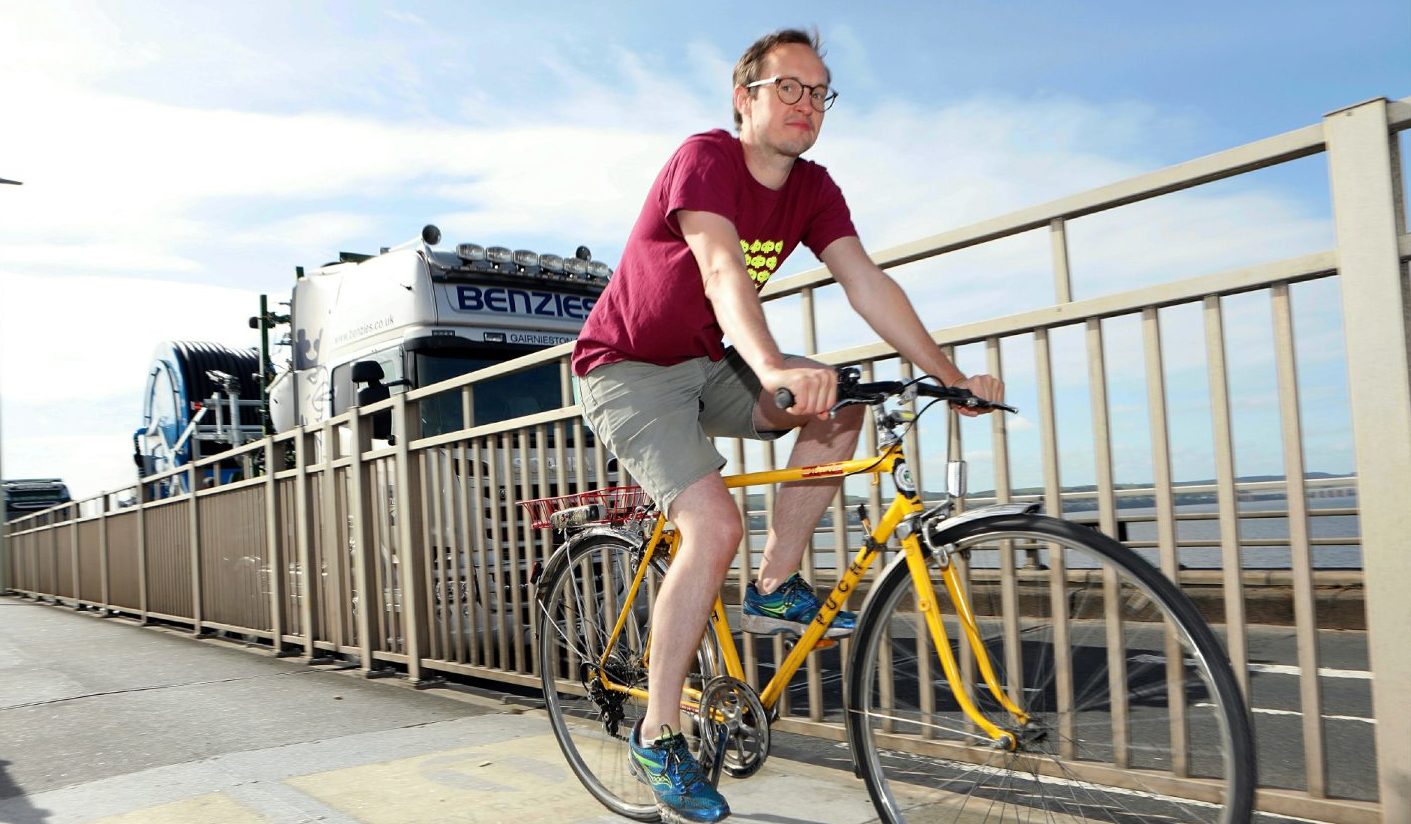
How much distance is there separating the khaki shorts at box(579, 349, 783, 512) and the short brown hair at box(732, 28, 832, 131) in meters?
0.73

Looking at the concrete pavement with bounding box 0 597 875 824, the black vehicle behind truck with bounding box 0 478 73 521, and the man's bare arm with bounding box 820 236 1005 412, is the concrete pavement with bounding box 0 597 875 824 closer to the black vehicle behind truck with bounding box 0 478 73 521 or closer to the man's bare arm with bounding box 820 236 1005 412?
the man's bare arm with bounding box 820 236 1005 412

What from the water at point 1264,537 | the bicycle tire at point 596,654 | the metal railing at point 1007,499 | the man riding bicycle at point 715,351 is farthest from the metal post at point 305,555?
the man riding bicycle at point 715,351

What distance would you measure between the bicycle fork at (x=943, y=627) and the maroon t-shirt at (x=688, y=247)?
0.80 meters

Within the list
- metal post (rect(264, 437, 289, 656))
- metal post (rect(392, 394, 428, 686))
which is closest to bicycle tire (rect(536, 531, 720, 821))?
metal post (rect(392, 394, 428, 686))

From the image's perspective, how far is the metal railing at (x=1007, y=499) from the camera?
2.54 meters

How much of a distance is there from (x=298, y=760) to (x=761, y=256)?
277cm

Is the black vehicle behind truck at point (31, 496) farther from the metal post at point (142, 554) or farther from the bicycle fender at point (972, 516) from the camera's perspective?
the bicycle fender at point (972, 516)

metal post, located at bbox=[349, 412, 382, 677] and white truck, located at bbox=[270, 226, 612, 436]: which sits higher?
white truck, located at bbox=[270, 226, 612, 436]

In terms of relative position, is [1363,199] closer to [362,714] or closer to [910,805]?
[910,805]

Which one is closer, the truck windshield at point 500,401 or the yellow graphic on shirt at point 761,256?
the yellow graphic on shirt at point 761,256

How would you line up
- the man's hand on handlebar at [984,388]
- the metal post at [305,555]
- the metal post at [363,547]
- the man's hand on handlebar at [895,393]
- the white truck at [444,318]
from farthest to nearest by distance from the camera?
1. the white truck at [444,318]
2. the metal post at [305,555]
3. the metal post at [363,547]
4. the man's hand on handlebar at [984,388]
5. the man's hand on handlebar at [895,393]

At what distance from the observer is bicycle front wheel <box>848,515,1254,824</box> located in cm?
220

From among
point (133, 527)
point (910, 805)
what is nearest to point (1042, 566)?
point (910, 805)

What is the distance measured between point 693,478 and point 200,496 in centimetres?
866
